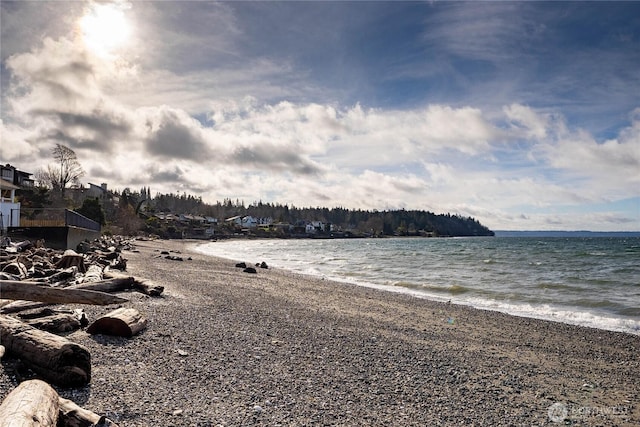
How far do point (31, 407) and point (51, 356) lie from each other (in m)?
1.43

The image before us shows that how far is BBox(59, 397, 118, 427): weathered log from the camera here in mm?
4398

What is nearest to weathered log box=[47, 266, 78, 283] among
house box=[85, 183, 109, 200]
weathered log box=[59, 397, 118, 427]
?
weathered log box=[59, 397, 118, 427]

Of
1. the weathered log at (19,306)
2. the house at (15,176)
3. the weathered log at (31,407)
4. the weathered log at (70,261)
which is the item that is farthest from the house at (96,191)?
the weathered log at (31,407)

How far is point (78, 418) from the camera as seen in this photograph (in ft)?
14.6

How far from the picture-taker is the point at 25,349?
5.75 metres

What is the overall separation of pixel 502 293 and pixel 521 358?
12.5m

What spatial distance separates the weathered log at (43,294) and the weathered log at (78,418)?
524 cm

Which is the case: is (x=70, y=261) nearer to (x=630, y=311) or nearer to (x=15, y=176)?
(x=630, y=311)

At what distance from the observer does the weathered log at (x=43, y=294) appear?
339 inches

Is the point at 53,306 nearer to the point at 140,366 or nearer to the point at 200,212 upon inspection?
the point at 140,366

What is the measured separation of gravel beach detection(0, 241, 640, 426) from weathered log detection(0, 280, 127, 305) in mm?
449

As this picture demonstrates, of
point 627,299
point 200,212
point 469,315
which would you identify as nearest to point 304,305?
point 469,315

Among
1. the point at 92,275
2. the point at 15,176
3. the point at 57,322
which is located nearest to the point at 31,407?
the point at 57,322

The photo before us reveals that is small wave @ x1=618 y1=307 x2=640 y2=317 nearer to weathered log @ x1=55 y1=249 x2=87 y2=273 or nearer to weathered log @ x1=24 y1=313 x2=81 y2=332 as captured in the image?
weathered log @ x1=24 y1=313 x2=81 y2=332
